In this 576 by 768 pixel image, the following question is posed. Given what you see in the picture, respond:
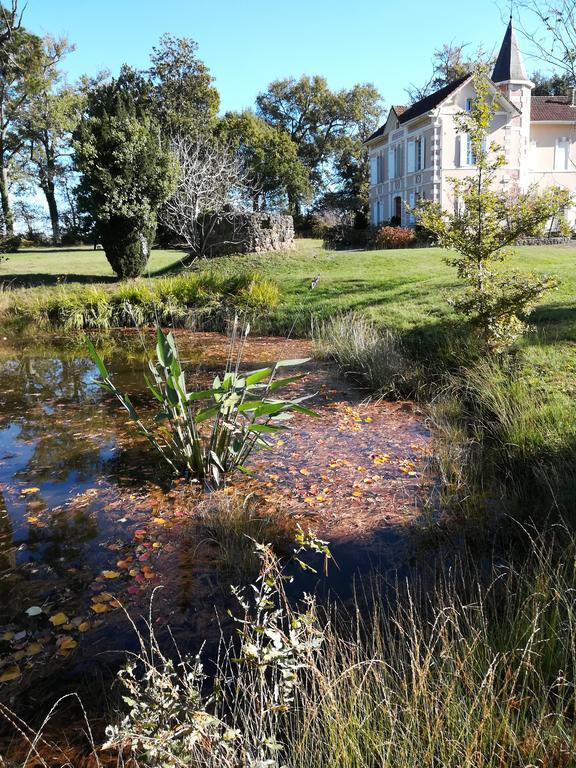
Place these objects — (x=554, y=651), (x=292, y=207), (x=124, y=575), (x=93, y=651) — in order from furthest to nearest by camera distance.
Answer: (x=292, y=207), (x=124, y=575), (x=93, y=651), (x=554, y=651)

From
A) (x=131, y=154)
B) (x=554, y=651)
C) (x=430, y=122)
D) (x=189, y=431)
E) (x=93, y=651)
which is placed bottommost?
(x=93, y=651)

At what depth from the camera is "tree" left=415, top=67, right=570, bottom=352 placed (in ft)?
20.1

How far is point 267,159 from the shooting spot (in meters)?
36.6

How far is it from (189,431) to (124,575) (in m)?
1.31

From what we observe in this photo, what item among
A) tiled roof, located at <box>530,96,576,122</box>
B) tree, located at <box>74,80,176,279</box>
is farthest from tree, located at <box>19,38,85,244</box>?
tiled roof, located at <box>530,96,576,122</box>

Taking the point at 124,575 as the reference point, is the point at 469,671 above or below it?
above

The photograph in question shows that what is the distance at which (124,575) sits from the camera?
3.43 m

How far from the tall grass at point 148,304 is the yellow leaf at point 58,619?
9.74 m

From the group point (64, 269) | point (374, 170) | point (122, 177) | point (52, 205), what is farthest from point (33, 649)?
point (52, 205)

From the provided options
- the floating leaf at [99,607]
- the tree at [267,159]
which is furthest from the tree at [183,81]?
the floating leaf at [99,607]

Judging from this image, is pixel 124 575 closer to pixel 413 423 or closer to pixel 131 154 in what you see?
pixel 413 423

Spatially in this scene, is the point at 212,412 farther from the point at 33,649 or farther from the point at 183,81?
the point at 183,81

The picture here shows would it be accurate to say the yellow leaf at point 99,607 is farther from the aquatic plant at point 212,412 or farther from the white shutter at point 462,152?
the white shutter at point 462,152

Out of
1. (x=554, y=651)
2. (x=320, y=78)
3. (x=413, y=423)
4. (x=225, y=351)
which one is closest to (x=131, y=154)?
(x=225, y=351)
